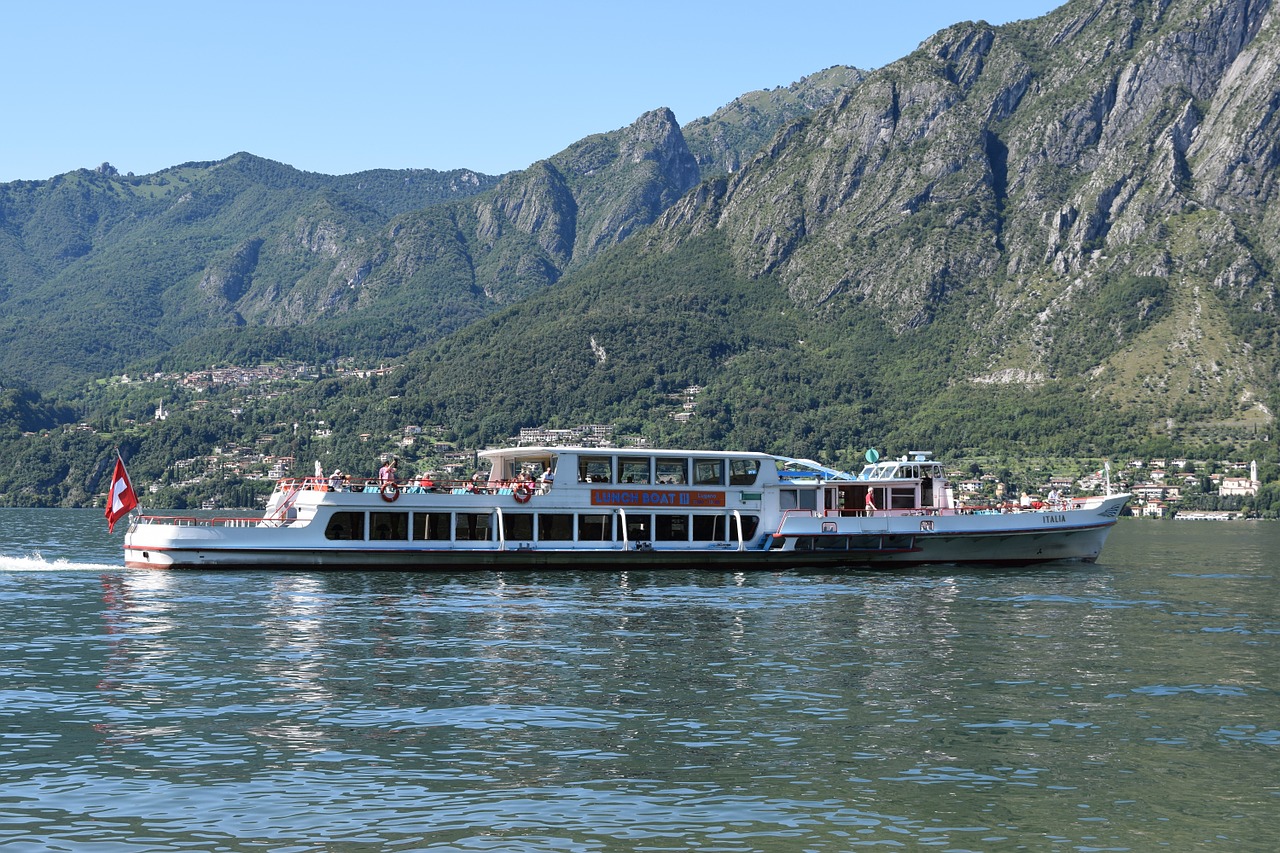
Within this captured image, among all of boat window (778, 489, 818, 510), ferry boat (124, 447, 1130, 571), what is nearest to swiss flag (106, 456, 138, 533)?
ferry boat (124, 447, 1130, 571)

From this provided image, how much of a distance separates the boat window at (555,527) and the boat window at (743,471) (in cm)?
785

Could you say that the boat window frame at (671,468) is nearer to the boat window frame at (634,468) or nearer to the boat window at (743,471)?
the boat window frame at (634,468)


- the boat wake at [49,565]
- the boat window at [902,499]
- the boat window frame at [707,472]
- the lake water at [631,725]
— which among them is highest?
the boat window frame at [707,472]

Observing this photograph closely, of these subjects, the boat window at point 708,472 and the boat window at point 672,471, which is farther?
the boat window at point 708,472

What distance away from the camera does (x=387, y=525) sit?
61.9m

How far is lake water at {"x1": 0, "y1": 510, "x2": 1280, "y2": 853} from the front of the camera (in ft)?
68.1

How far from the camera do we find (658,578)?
62312 mm

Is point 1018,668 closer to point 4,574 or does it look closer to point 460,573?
point 460,573

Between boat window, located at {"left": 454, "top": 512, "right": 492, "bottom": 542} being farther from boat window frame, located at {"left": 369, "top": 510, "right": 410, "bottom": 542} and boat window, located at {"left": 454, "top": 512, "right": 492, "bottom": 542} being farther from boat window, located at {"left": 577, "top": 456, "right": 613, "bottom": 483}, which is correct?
boat window, located at {"left": 577, "top": 456, "right": 613, "bottom": 483}

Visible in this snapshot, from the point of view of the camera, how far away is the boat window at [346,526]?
6131 centimetres

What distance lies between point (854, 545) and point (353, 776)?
45.9 m

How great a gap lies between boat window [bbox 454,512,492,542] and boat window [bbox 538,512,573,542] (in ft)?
7.87

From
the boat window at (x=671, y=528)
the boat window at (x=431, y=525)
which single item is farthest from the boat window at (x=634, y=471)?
the boat window at (x=431, y=525)

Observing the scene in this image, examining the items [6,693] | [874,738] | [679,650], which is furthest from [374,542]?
[874,738]
